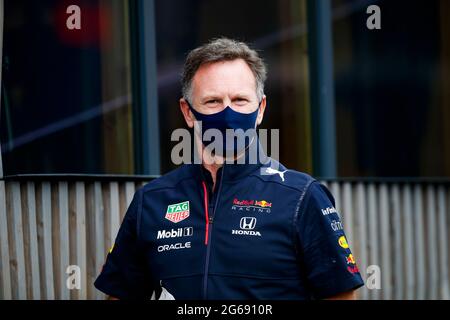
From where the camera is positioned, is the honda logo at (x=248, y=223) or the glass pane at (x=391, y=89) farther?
the glass pane at (x=391, y=89)

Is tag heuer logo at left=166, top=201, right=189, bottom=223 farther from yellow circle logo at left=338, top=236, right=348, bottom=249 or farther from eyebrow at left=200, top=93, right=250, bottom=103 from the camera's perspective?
yellow circle logo at left=338, top=236, right=348, bottom=249

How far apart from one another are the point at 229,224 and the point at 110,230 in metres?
3.35

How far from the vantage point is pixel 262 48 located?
713cm

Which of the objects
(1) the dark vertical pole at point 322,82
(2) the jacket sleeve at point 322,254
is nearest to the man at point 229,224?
(2) the jacket sleeve at point 322,254

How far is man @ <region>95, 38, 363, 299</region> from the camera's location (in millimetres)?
3295

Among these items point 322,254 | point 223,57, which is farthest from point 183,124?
point 322,254

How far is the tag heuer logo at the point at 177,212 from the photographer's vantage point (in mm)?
3490

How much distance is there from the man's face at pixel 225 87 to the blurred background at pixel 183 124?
9.94 ft

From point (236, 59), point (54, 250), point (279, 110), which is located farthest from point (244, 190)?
point (279, 110)

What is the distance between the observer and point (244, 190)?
3490mm

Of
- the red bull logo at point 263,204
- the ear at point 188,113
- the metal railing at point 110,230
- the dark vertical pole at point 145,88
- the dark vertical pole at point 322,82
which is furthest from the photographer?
the dark vertical pole at point 322,82

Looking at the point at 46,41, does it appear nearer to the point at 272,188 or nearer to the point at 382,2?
the point at 382,2

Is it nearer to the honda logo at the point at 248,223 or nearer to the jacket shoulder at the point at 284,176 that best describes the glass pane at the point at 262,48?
the jacket shoulder at the point at 284,176

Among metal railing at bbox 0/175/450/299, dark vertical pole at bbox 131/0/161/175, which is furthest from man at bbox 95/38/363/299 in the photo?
dark vertical pole at bbox 131/0/161/175
